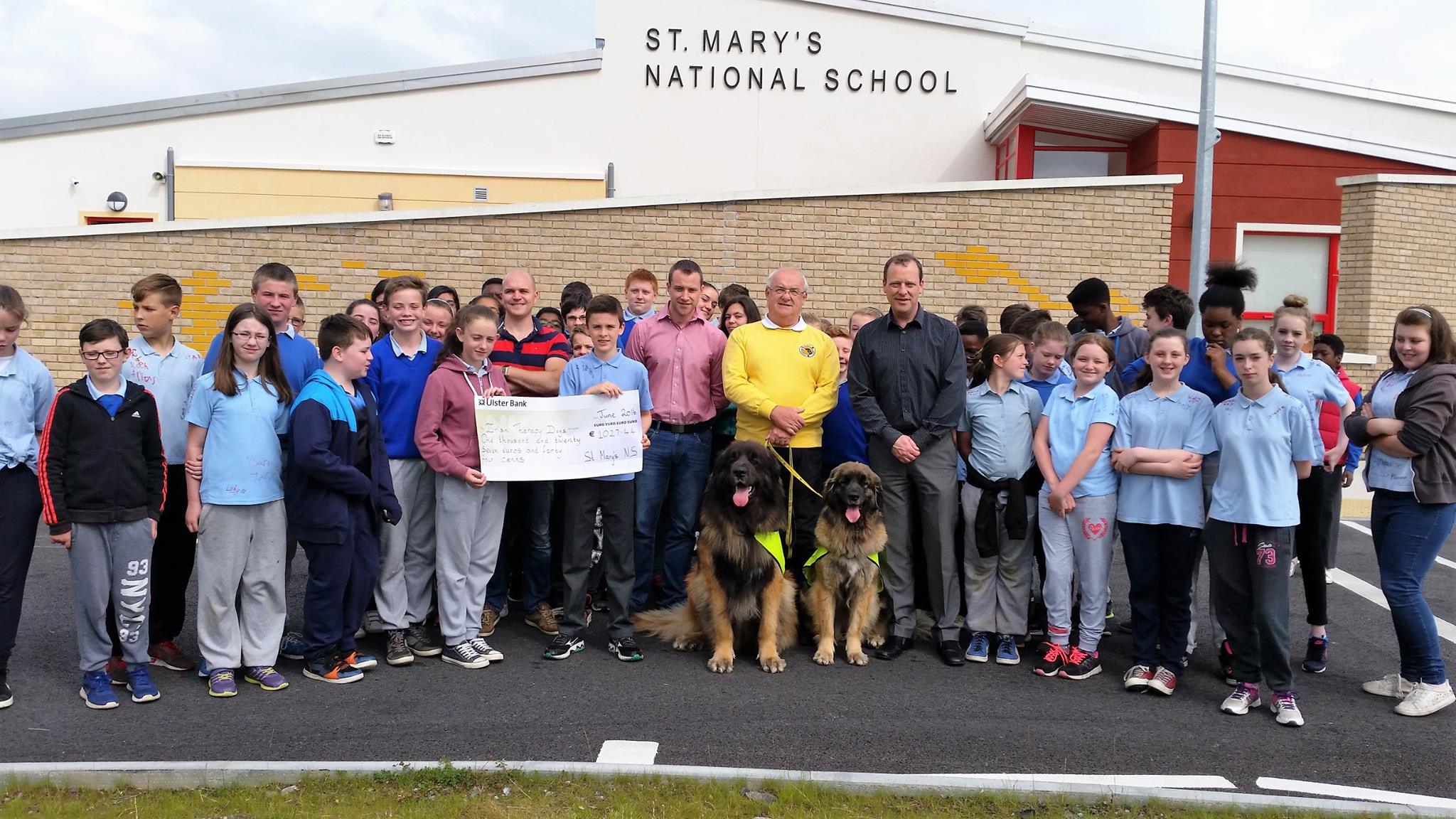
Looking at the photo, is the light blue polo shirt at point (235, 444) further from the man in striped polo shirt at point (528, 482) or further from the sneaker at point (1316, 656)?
the sneaker at point (1316, 656)

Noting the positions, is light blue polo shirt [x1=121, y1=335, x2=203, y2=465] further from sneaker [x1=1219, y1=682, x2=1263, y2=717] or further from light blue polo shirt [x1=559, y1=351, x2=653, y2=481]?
sneaker [x1=1219, y1=682, x2=1263, y2=717]

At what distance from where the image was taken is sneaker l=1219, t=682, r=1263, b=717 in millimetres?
5027

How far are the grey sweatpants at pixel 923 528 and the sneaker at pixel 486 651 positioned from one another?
2.44 meters

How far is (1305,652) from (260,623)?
6.27 m

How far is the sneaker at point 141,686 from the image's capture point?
198 inches

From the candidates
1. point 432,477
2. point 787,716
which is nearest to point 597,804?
point 787,716

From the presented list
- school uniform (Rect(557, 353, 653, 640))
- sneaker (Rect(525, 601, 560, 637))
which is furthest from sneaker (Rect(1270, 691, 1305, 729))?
sneaker (Rect(525, 601, 560, 637))

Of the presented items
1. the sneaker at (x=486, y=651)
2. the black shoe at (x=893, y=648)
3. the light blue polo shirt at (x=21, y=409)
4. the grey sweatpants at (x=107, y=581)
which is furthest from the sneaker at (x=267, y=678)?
the black shoe at (x=893, y=648)

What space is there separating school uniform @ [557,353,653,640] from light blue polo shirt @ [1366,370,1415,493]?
13.5 feet

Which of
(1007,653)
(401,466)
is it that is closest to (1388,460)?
(1007,653)

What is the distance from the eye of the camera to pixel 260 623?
530 centimetres

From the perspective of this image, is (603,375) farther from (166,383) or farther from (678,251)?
(678,251)

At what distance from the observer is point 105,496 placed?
15.9 ft

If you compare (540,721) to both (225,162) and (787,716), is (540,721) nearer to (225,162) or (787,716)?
(787,716)
